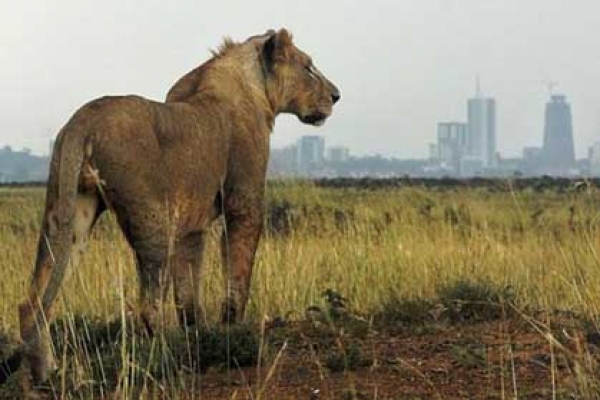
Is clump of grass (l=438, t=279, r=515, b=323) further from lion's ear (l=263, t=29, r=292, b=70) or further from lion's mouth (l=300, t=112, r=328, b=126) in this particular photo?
lion's ear (l=263, t=29, r=292, b=70)

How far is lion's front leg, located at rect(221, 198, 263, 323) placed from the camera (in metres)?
7.73

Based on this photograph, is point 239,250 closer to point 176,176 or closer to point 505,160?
point 176,176

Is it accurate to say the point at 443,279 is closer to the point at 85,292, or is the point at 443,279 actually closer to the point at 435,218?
the point at 85,292

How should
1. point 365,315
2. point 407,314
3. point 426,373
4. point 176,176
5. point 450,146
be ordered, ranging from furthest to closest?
point 450,146, point 365,315, point 407,314, point 176,176, point 426,373

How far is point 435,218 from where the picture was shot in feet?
59.6

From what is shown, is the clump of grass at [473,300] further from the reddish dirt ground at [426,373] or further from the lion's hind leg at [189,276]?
the lion's hind leg at [189,276]

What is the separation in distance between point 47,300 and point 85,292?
3328 millimetres

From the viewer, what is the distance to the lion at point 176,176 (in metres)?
6.07

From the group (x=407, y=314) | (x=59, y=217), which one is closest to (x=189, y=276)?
(x=407, y=314)

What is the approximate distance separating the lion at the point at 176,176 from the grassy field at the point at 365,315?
0.98ft

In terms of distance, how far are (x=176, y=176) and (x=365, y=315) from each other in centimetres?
235

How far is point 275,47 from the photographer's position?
874cm

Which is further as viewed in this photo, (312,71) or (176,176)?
(312,71)

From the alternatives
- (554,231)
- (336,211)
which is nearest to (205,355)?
(554,231)
